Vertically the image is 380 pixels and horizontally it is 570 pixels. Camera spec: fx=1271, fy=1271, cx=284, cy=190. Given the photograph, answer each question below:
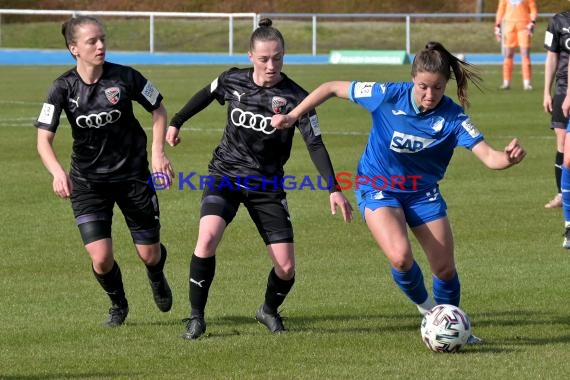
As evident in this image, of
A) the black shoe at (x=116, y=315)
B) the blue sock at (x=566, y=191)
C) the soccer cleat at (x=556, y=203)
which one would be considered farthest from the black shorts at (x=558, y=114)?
the black shoe at (x=116, y=315)

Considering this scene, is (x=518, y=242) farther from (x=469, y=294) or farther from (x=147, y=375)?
(x=147, y=375)

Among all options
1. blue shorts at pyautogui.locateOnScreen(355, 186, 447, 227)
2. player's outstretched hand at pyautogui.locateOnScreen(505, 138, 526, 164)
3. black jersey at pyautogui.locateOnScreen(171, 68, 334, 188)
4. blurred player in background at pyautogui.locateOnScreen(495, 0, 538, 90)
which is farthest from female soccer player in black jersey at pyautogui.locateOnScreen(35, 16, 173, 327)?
blurred player in background at pyautogui.locateOnScreen(495, 0, 538, 90)

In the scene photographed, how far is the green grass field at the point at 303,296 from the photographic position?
283 inches

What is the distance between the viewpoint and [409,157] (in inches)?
305

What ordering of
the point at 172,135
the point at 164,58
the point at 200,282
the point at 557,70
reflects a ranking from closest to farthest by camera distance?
the point at 200,282
the point at 172,135
the point at 557,70
the point at 164,58

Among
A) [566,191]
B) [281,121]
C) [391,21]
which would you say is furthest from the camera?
[391,21]

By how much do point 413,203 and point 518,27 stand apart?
20.1 meters

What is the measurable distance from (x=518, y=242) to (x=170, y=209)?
3866 millimetres

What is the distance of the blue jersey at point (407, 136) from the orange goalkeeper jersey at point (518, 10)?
64.3ft

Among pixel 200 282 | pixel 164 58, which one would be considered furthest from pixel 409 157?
pixel 164 58

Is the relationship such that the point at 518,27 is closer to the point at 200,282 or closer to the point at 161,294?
the point at 161,294

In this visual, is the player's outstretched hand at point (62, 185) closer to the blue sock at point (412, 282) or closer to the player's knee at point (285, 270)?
the player's knee at point (285, 270)

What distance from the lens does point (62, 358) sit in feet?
24.3

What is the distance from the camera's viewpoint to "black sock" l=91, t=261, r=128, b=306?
8406 millimetres
